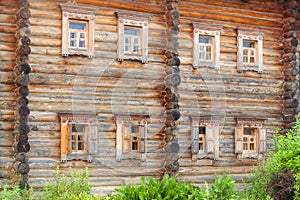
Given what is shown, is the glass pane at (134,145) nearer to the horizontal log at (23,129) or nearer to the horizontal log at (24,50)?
the horizontal log at (23,129)

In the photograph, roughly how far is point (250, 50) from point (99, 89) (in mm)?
6081

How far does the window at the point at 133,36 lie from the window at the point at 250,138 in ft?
14.1

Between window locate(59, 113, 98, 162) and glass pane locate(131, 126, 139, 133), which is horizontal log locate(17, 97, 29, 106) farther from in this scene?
glass pane locate(131, 126, 139, 133)

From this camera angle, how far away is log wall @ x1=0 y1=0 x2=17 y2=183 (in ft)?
49.1

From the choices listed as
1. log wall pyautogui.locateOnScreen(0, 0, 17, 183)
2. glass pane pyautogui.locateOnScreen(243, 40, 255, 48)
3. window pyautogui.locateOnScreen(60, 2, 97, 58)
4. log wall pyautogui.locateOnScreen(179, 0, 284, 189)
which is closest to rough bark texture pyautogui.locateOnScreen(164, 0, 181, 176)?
log wall pyautogui.locateOnScreen(179, 0, 284, 189)

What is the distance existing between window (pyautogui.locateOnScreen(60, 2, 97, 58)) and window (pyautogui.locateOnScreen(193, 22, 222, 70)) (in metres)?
3.70

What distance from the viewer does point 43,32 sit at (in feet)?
51.0

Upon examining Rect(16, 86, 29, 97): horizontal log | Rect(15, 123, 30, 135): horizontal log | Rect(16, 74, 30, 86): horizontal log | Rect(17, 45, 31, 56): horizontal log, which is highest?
Rect(17, 45, 31, 56): horizontal log

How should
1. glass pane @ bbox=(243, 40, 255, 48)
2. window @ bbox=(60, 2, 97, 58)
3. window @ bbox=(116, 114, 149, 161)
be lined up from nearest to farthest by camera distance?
1. window @ bbox=(60, 2, 97, 58)
2. window @ bbox=(116, 114, 149, 161)
3. glass pane @ bbox=(243, 40, 255, 48)

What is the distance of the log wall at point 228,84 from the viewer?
1780 centimetres

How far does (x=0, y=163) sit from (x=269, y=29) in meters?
10.6

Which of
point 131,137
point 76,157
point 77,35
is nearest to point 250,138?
point 131,137

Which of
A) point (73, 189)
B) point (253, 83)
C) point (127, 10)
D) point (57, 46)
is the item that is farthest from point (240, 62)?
point (73, 189)

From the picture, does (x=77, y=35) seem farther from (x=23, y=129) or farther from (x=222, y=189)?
(x=222, y=189)
